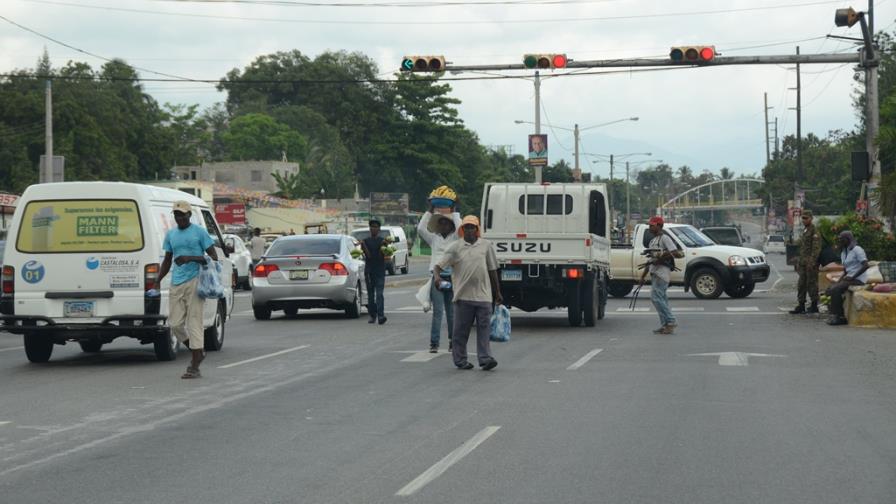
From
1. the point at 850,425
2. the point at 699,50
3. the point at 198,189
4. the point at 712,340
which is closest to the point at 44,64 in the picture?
the point at 198,189

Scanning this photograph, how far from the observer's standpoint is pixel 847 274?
22.3 meters

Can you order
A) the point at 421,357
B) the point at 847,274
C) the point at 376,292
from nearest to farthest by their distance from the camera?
the point at 421,357, the point at 847,274, the point at 376,292

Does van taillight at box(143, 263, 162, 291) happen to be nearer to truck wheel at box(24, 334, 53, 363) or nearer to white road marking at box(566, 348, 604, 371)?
truck wheel at box(24, 334, 53, 363)

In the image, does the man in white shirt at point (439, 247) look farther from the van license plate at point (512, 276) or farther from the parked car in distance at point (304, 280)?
the parked car in distance at point (304, 280)

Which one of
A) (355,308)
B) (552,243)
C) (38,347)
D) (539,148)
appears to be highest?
(539,148)

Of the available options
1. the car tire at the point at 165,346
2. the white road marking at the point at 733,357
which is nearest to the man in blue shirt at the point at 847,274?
the white road marking at the point at 733,357

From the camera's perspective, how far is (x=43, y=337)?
1572 centimetres

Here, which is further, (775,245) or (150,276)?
(775,245)

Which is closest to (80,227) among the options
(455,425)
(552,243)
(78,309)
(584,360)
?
(78,309)

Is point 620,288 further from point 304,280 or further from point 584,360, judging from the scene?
point 584,360

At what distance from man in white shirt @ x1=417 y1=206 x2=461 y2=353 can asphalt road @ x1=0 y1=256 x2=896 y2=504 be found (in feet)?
1.81

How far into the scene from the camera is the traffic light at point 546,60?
28219 mm

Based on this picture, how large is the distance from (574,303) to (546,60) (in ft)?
26.4

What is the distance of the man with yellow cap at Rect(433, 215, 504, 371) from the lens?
46.9 ft
